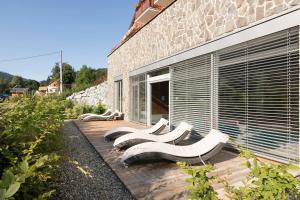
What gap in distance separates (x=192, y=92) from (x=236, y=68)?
1.94m

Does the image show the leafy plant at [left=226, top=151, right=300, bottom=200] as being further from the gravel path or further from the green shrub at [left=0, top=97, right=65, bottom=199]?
the gravel path

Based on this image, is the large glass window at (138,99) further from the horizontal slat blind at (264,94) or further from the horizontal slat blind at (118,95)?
the horizontal slat blind at (264,94)

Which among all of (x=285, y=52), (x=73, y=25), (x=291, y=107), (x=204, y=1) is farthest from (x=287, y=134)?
(x=73, y=25)

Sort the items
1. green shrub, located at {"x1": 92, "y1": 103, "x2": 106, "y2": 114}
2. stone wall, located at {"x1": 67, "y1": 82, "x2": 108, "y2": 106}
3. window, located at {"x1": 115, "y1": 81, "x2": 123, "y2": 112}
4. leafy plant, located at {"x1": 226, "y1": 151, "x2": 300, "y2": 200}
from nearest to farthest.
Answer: leafy plant, located at {"x1": 226, "y1": 151, "x2": 300, "y2": 200} < window, located at {"x1": 115, "y1": 81, "x2": 123, "y2": 112} < green shrub, located at {"x1": 92, "y1": 103, "x2": 106, "y2": 114} < stone wall, located at {"x1": 67, "y1": 82, "x2": 108, "y2": 106}

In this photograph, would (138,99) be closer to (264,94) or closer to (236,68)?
(236,68)

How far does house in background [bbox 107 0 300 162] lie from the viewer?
4.83 metres

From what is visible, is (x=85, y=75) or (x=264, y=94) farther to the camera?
(x=85, y=75)

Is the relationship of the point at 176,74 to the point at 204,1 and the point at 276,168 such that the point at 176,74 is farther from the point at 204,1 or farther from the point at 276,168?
the point at 276,168

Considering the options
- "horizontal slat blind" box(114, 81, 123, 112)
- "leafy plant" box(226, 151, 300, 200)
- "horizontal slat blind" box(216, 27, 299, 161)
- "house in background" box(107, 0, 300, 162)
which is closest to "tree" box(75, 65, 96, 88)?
"horizontal slat blind" box(114, 81, 123, 112)

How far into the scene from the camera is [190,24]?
311 inches

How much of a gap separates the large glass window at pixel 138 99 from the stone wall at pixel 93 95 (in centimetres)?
697

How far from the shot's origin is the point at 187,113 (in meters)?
8.09

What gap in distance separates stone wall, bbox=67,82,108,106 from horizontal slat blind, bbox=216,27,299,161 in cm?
1494

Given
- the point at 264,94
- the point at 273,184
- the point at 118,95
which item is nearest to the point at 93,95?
the point at 118,95
